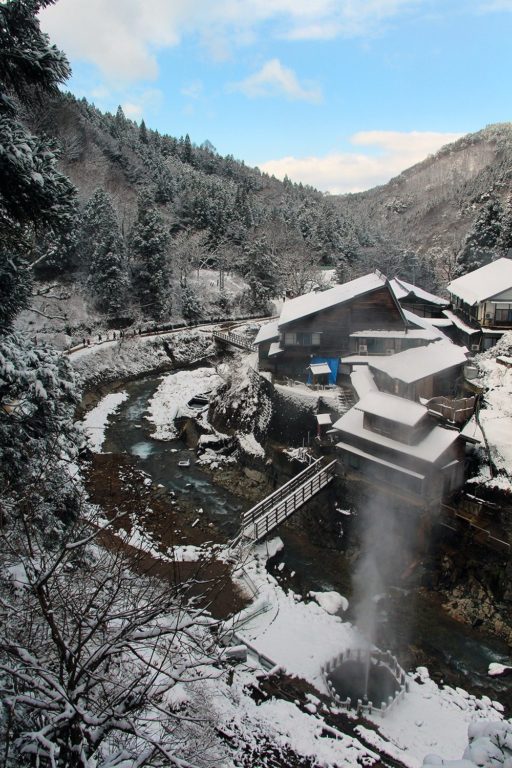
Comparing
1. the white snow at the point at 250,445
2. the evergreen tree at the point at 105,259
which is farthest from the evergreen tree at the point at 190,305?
the white snow at the point at 250,445

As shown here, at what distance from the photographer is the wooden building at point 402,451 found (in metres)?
18.2

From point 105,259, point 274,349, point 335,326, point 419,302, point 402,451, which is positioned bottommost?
point 402,451

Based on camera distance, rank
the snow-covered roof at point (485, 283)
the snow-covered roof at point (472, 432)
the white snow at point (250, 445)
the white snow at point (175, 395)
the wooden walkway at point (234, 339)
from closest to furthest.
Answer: the snow-covered roof at point (472, 432) < the white snow at point (250, 445) < the snow-covered roof at point (485, 283) < the white snow at point (175, 395) < the wooden walkway at point (234, 339)

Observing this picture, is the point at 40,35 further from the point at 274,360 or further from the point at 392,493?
the point at 274,360

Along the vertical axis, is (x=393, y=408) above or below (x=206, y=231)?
below

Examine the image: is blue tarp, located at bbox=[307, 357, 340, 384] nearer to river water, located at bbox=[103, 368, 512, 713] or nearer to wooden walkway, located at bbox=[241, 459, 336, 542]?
wooden walkway, located at bbox=[241, 459, 336, 542]

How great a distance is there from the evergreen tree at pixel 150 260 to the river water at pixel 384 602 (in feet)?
80.2

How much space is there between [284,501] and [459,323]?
23.6m

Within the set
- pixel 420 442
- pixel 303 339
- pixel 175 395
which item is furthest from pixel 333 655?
pixel 175 395

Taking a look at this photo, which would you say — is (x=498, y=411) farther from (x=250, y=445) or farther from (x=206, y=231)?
(x=206, y=231)

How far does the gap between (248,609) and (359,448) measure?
8772 millimetres

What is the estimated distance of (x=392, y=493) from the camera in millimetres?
19344

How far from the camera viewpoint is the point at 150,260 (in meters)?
48.5

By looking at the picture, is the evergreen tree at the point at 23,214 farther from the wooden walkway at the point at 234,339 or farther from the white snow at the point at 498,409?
the wooden walkway at the point at 234,339
